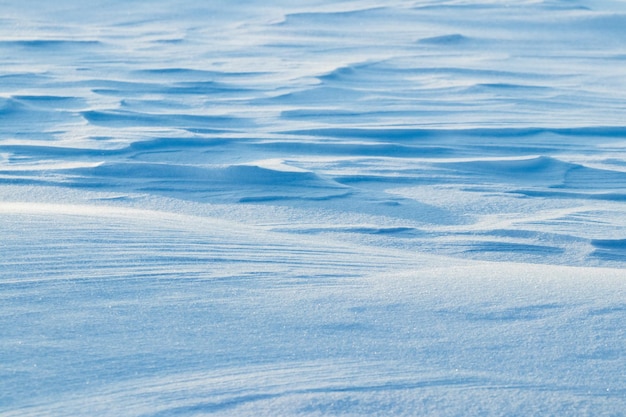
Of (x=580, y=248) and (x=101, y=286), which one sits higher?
(x=101, y=286)

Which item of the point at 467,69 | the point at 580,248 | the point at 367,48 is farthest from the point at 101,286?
the point at 367,48

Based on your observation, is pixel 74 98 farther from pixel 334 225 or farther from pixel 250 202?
pixel 334 225

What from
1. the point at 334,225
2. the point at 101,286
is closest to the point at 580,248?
the point at 334,225

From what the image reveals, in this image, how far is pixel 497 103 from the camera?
13.2 ft

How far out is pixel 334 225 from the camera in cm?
239

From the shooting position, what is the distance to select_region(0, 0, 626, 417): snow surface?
4.30ft

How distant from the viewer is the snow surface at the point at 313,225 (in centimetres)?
131

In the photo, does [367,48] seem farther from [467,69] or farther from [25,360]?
[25,360]

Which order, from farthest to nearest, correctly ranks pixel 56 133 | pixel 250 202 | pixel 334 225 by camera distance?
pixel 56 133, pixel 250 202, pixel 334 225

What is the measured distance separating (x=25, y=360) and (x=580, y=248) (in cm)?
139

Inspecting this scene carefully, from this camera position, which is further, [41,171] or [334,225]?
[41,171]

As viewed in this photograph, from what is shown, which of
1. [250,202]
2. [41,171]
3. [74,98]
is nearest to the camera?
[250,202]

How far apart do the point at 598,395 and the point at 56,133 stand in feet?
8.52

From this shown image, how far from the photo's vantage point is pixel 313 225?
2375 millimetres
